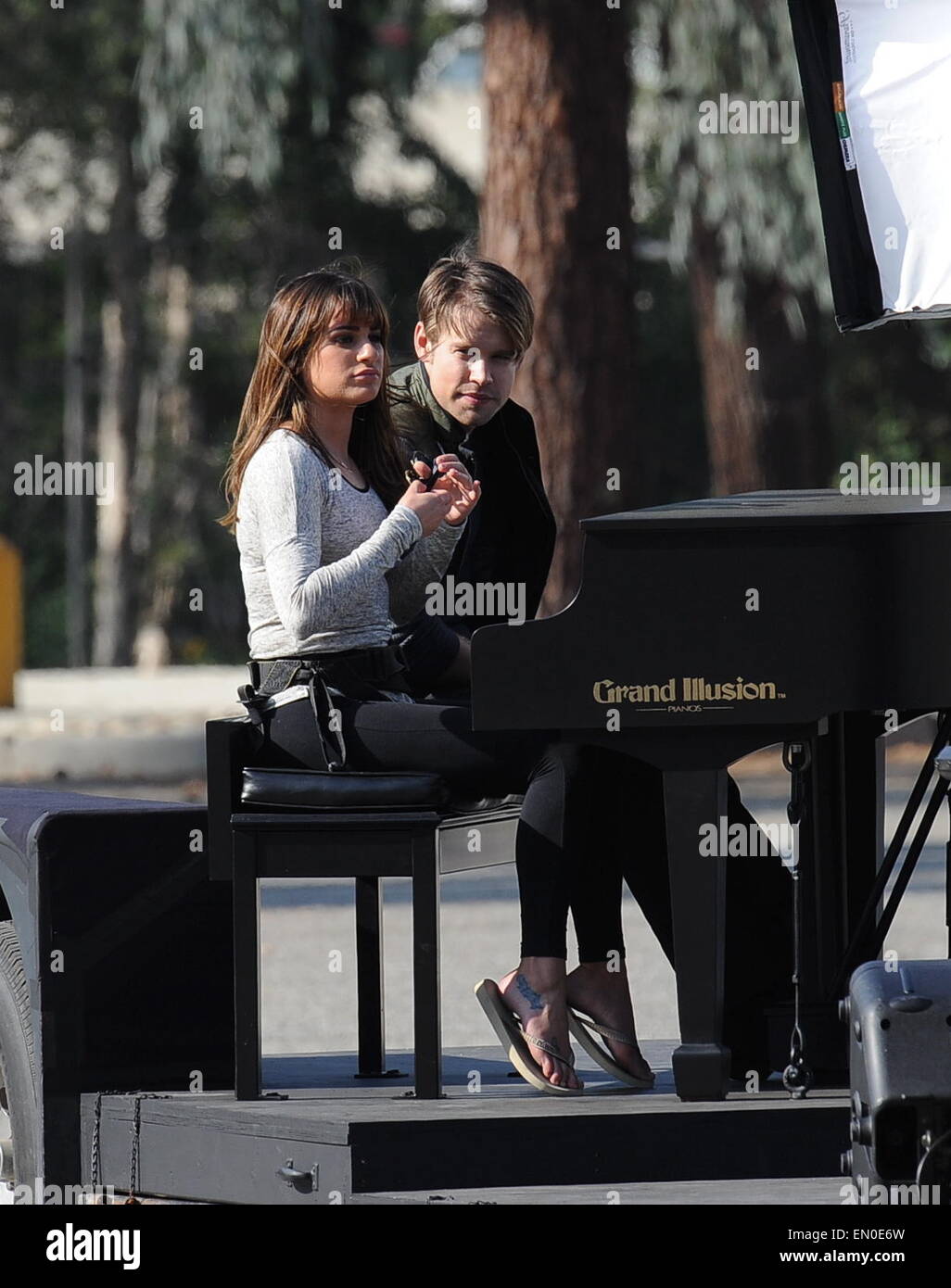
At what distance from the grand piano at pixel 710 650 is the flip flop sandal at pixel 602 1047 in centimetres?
21

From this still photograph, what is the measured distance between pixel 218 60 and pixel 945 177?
12655 mm

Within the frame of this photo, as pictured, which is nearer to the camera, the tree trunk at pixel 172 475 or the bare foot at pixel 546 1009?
the bare foot at pixel 546 1009

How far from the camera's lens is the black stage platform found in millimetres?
3787

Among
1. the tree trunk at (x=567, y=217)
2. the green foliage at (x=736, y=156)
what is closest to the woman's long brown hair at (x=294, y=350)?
the tree trunk at (x=567, y=217)

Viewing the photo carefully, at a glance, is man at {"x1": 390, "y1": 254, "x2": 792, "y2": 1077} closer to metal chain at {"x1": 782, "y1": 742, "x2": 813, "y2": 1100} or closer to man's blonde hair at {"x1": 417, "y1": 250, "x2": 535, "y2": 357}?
man's blonde hair at {"x1": 417, "y1": 250, "x2": 535, "y2": 357}

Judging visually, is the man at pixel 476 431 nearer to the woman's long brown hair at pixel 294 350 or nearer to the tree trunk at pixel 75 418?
the woman's long brown hair at pixel 294 350

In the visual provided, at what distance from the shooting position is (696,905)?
4.04 m

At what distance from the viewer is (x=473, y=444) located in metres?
4.80

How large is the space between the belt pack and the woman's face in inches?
19.8

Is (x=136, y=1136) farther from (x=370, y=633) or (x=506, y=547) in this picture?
(x=506, y=547)

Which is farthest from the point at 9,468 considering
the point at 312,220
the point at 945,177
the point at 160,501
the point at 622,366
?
the point at 945,177

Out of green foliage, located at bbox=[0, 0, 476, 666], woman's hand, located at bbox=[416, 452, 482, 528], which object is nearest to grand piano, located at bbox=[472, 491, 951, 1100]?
woman's hand, located at bbox=[416, 452, 482, 528]

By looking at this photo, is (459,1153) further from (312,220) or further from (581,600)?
(312,220)

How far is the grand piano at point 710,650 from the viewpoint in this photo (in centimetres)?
401
